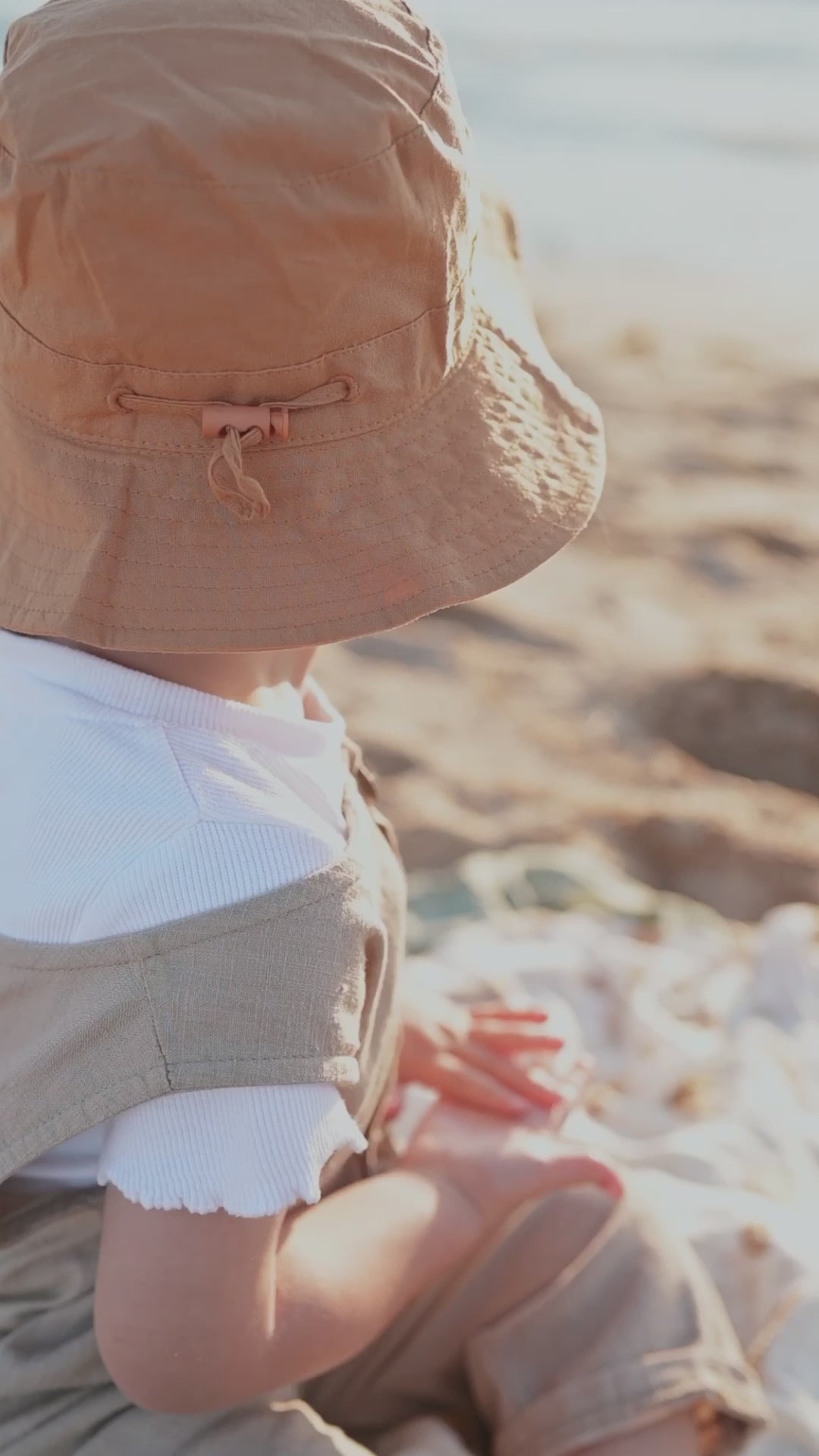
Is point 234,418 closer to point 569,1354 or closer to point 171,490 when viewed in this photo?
point 171,490

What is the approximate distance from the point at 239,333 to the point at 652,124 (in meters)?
9.98

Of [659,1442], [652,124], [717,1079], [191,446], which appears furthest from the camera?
[652,124]

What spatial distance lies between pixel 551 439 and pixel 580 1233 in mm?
722

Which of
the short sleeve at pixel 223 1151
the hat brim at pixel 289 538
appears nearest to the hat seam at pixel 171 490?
the hat brim at pixel 289 538

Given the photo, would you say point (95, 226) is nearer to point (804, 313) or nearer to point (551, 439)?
point (551, 439)

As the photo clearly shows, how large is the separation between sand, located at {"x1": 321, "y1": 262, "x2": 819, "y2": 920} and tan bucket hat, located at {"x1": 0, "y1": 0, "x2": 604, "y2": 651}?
1.48m

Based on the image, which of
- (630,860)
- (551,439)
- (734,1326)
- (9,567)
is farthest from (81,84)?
(630,860)

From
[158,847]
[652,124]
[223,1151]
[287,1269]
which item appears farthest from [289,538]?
[652,124]

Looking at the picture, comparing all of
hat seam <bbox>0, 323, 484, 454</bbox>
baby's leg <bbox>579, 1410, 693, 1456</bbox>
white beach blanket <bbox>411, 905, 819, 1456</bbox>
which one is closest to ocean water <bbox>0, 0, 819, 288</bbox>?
white beach blanket <bbox>411, 905, 819, 1456</bbox>

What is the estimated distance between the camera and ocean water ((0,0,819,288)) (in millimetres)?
7512

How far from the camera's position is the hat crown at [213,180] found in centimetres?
100

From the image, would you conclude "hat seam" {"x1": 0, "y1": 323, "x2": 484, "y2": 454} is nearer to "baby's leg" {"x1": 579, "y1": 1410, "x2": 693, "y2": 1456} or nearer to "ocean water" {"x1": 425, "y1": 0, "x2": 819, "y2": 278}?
"baby's leg" {"x1": 579, "y1": 1410, "x2": 693, "y2": 1456}

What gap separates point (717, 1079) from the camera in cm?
203

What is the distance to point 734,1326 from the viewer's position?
5.52ft
